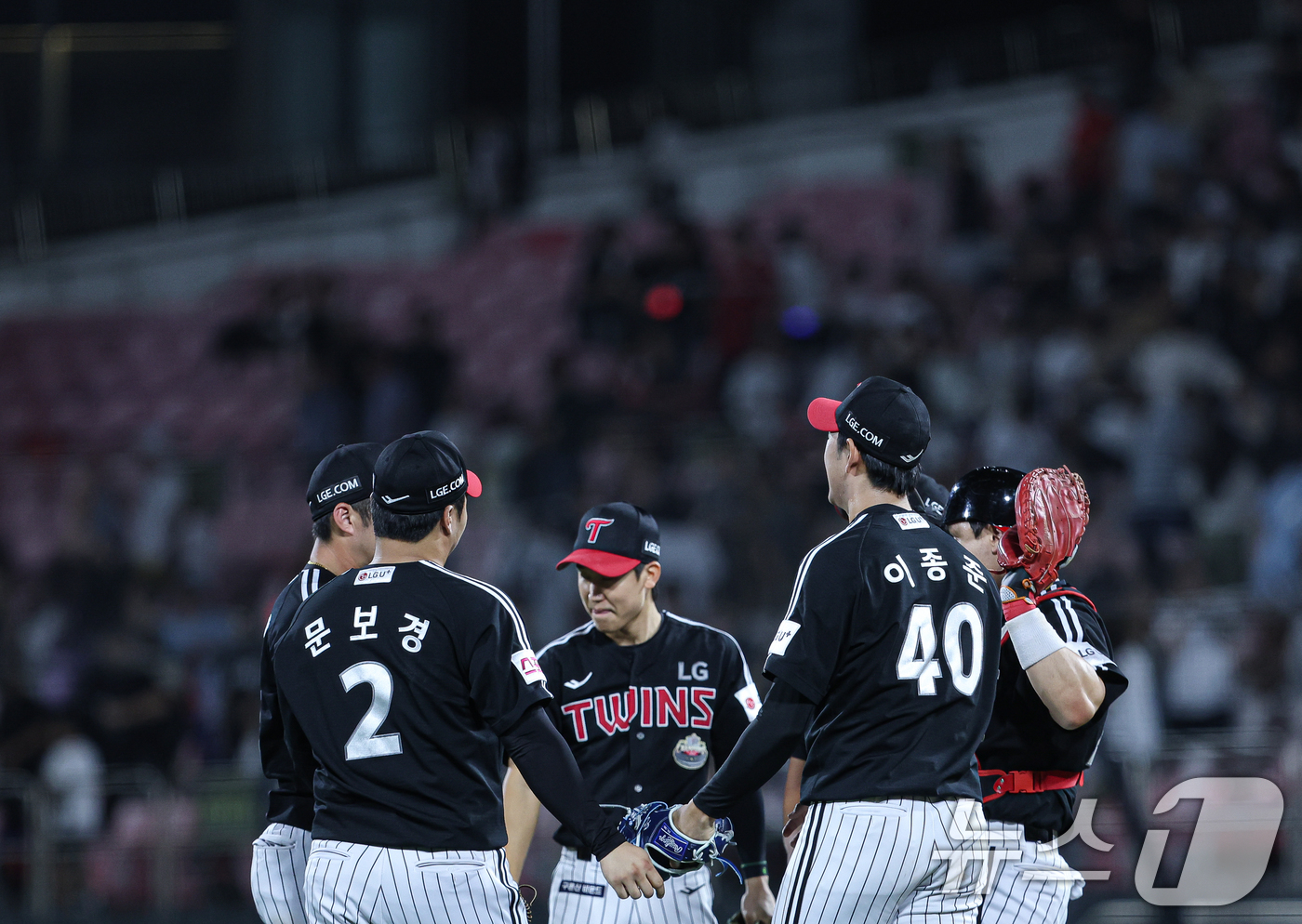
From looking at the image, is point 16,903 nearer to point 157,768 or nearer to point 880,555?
→ point 157,768

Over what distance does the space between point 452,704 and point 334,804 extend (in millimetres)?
456

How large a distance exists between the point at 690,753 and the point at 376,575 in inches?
63.7

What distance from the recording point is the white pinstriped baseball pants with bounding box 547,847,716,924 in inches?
219

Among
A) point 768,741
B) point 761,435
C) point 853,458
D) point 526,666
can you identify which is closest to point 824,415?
point 853,458

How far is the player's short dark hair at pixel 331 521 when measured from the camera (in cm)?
522

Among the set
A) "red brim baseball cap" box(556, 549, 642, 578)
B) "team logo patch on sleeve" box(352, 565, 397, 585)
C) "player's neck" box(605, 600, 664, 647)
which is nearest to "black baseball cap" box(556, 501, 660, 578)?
"red brim baseball cap" box(556, 549, 642, 578)

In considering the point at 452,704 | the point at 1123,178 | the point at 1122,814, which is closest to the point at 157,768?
the point at 1122,814

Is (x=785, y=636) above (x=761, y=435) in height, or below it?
above

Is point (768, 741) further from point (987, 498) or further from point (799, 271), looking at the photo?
point (799, 271)

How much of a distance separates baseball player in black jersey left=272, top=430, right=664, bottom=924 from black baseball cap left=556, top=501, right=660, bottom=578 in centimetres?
112

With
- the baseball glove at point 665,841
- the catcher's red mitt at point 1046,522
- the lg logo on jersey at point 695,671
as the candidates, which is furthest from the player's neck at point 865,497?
the lg logo on jersey at point 695,671

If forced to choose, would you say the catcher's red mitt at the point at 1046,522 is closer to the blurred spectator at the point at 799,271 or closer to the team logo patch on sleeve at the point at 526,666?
the team logo patch on sleeve at the point at 526,666

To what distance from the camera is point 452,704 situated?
436 cm

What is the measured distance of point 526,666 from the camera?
442cm
